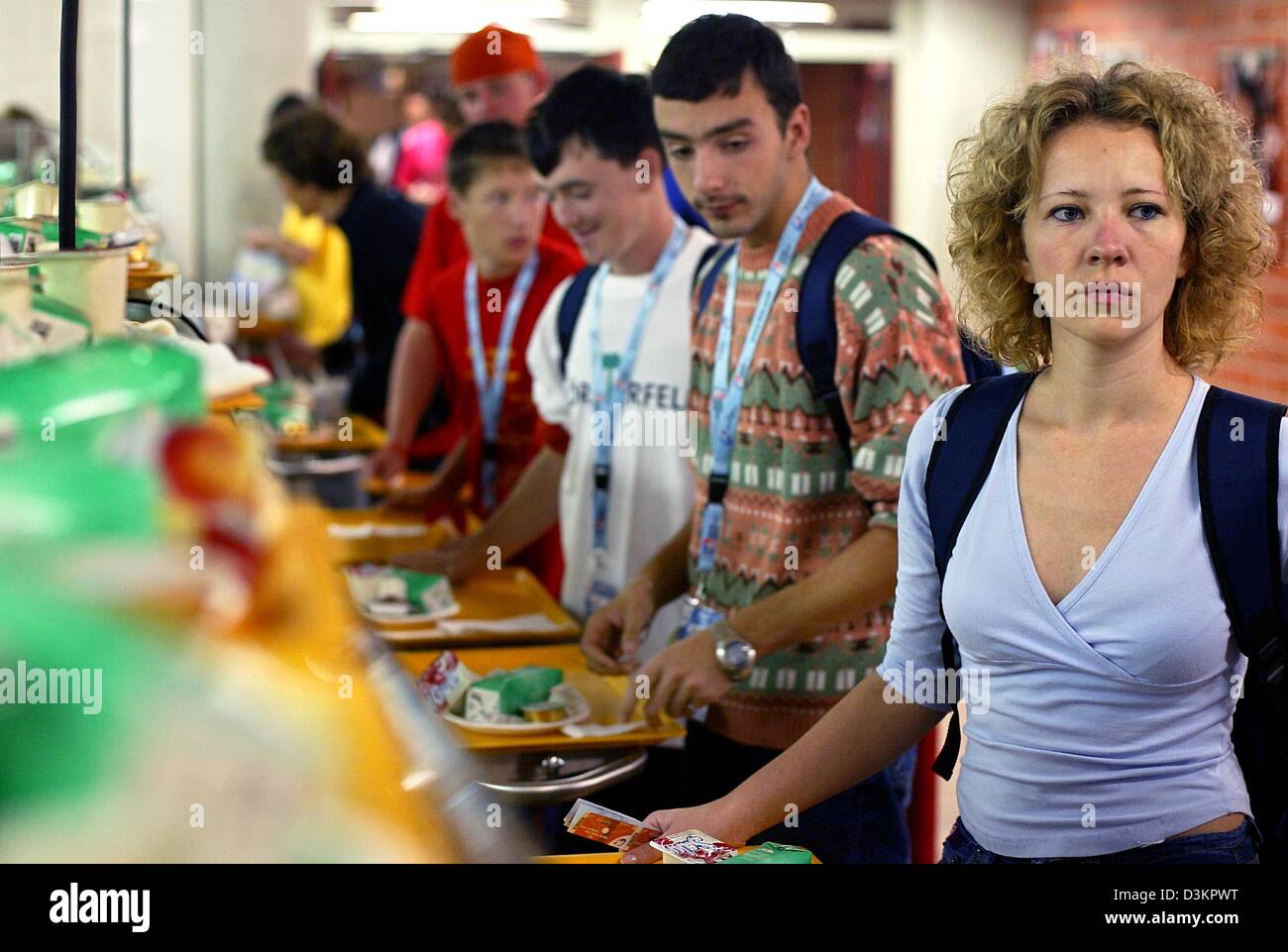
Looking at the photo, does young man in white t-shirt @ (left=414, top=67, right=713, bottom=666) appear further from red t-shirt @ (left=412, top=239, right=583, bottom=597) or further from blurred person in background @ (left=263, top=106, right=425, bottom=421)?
blurred person in background @ (left=263, top=106, right=425, bottom=421)

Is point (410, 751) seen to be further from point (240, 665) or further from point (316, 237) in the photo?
point (316, 237)

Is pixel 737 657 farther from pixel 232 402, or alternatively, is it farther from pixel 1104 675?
pixel 232 402

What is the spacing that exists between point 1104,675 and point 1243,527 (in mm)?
186

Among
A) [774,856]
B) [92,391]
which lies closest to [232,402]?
[92,391]

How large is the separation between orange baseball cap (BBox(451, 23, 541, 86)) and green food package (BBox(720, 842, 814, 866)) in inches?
130

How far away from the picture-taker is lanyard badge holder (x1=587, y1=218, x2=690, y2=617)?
2.85m

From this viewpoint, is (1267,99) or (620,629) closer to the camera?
(620,629)

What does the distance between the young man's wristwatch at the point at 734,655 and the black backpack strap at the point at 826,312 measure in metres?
0.31

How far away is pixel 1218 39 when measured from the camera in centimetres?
775

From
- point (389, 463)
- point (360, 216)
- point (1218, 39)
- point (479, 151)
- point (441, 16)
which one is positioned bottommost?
point (389, 463)

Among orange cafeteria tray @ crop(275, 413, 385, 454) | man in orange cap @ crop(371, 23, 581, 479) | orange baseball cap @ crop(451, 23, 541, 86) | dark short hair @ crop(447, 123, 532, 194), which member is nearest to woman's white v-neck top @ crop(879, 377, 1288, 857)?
dark short hair @ crop(447, 123, 532, 194)

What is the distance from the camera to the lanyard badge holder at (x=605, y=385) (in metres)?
2.85

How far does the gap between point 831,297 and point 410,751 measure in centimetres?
135
